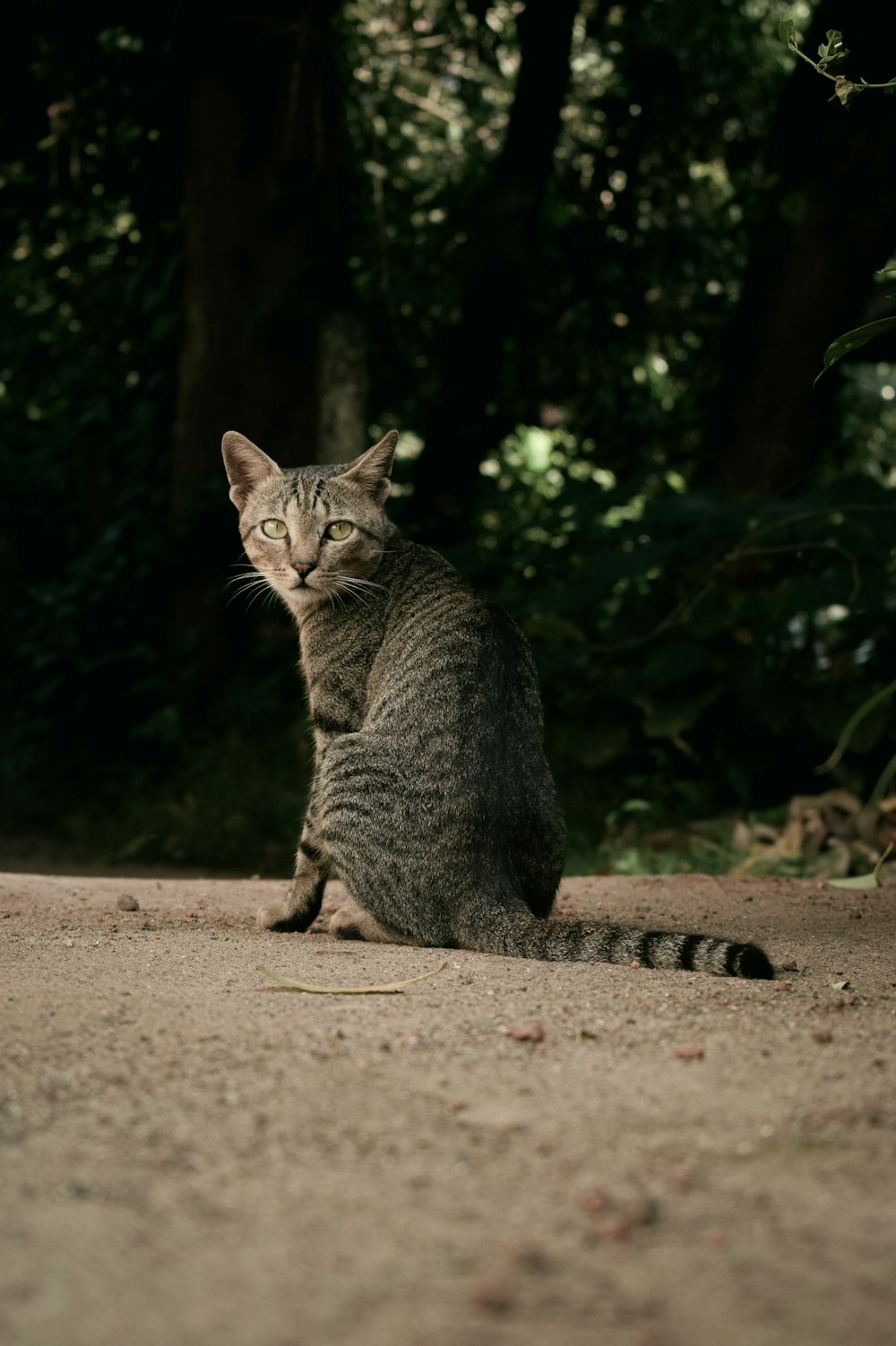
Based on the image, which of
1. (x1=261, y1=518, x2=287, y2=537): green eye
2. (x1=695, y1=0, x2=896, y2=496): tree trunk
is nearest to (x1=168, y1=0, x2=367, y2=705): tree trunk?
(x1=695, y1=0, x2=896, y2=496): tree trunk

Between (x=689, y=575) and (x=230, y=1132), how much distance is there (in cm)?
533

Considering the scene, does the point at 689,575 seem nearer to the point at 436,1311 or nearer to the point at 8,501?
the point at 436,1311

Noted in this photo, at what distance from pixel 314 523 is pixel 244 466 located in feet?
1.72

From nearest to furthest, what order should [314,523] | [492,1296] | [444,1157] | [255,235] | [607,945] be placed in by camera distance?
[492,1296]
[444,1157]
[607,945]
[314,523]
[255,235]

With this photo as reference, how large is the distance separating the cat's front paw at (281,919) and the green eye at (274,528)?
4.32 feet

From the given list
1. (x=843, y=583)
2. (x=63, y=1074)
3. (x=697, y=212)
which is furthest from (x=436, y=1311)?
(x=697, y=212)

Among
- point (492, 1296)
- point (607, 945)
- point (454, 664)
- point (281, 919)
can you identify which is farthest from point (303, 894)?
point (492, 1296)

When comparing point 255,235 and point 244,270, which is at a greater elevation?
point 255,235

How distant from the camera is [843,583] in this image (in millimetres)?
6551

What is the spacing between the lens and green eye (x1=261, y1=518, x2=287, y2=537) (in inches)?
184

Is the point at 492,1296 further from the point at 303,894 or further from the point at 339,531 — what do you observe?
the point at 339,531

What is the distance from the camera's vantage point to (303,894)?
4305 millimetres

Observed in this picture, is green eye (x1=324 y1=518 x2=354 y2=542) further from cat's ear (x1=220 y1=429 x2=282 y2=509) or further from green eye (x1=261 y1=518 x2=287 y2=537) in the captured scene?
cat's ear (x1=220 y1=429 x2=282 y2=509)

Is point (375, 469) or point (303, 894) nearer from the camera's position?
point (303, 894)
